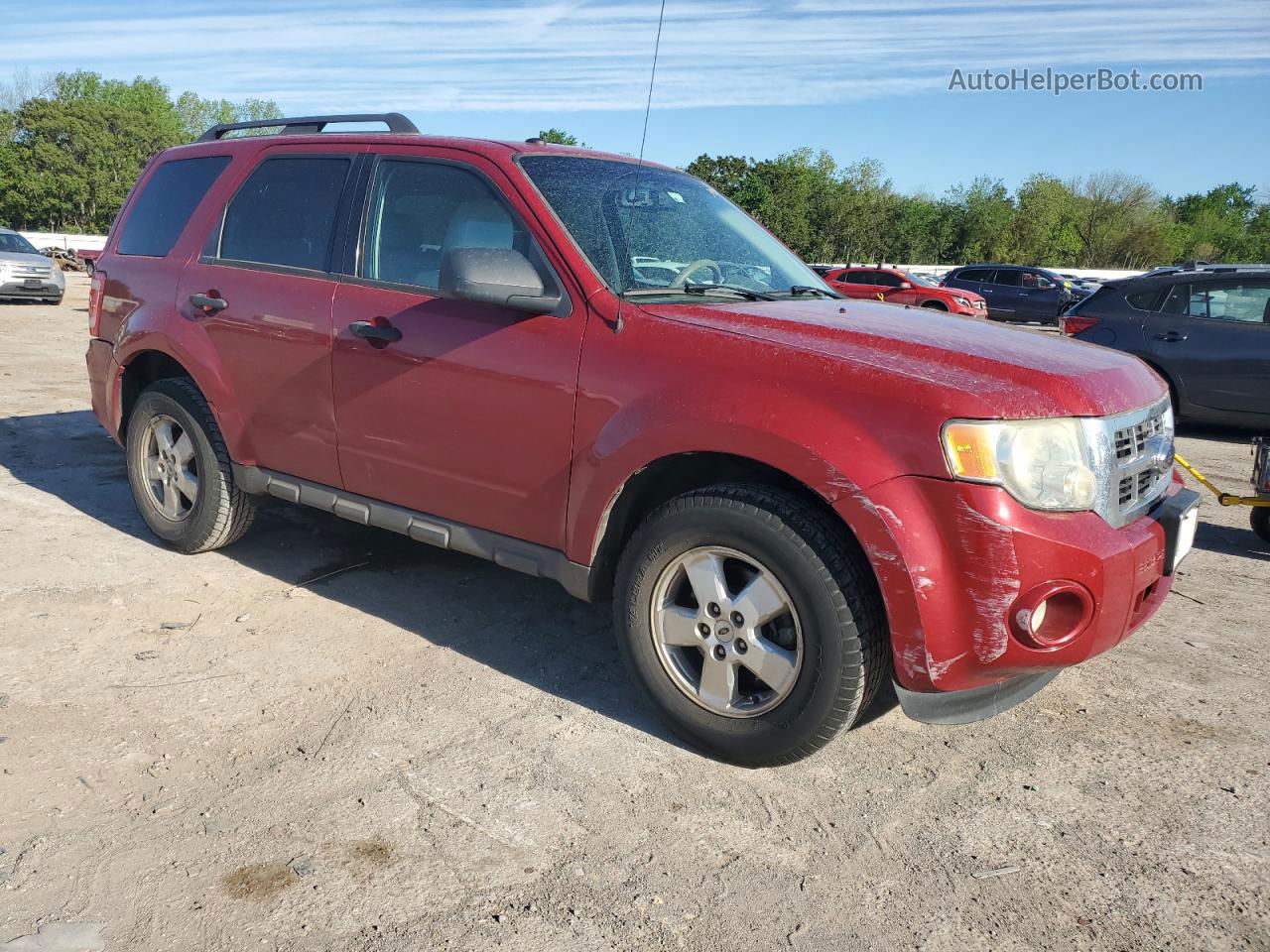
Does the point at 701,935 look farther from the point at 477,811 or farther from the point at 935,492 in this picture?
the point at 935,492

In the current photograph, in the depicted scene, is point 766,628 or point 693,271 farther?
point 693,271

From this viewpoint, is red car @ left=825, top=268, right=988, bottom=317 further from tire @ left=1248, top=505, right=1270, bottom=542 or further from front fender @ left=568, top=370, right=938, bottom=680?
front fender @ left=568, top=370, right=938, bottom=680

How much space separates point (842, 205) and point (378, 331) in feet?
195

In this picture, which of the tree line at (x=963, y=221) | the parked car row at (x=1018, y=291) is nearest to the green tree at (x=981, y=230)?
the tree line at (x=963, y=221)

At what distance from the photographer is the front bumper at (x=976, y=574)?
2766mm

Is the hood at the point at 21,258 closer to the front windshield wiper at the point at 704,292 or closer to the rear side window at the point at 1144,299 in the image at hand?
the rear side window at the point at 1144,299

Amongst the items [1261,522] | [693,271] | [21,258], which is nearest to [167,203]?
[693,271]

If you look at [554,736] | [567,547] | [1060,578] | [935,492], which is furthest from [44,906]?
[1060,578]

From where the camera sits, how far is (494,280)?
3.40 m

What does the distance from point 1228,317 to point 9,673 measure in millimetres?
9848

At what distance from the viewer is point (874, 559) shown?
286 centimetres

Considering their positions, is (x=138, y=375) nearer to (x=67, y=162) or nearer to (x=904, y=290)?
(x=904, y=290)

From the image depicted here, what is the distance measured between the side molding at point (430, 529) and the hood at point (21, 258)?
61.0 feet

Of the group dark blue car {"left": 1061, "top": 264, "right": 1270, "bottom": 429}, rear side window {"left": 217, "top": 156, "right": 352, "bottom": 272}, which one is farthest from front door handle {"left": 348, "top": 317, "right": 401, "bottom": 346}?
dark blue car {"left": 1061, "top": 264, "right": 1270, "bottom": 429}
